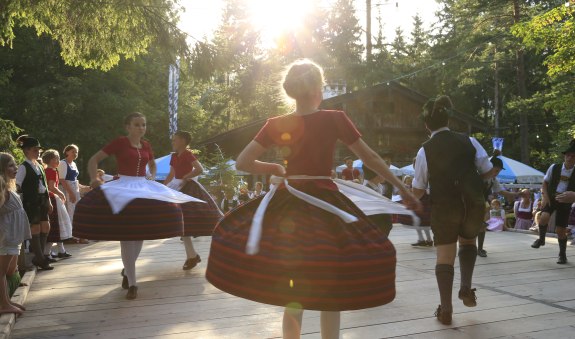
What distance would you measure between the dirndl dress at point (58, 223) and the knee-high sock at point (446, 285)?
5.82 meters

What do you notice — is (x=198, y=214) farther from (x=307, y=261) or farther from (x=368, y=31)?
(x=368, y=31)

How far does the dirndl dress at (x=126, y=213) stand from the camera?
537 centimetres

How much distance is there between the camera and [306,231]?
2.87 meters

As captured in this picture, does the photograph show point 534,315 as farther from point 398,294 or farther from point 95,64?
point 95,64

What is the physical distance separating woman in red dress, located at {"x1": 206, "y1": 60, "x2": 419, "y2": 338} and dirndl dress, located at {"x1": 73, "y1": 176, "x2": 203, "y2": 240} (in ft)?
8.22

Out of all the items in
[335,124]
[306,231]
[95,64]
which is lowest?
[306,231]

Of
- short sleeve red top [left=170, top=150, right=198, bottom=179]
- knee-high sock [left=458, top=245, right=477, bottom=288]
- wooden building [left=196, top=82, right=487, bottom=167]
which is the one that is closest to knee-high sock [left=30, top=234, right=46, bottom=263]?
short sleeve red top [left=170, top=150, right=198, bottom=179]

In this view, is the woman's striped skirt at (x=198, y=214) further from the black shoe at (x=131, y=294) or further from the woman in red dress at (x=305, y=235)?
the woman in red dress at (x=305, y=235)

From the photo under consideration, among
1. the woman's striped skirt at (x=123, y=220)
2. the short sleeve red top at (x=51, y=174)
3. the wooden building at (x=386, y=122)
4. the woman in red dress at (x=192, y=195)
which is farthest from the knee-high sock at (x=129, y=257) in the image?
the wooden building at (x=386, y=122)

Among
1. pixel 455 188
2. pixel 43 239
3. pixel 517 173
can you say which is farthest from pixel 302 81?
pixel 517 173

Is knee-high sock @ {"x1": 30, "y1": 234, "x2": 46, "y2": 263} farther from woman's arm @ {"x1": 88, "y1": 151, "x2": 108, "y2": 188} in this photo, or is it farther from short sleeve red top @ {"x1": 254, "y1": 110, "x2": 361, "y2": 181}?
short sleeve red top @ {"x1": 254, "y1": 110, "x2": 361, "y2": 181}

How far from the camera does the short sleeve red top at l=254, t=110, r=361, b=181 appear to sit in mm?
3197

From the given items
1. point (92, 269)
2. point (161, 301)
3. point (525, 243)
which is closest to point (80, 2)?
point (92, 269)

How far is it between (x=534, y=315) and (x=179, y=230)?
360 centimetres
